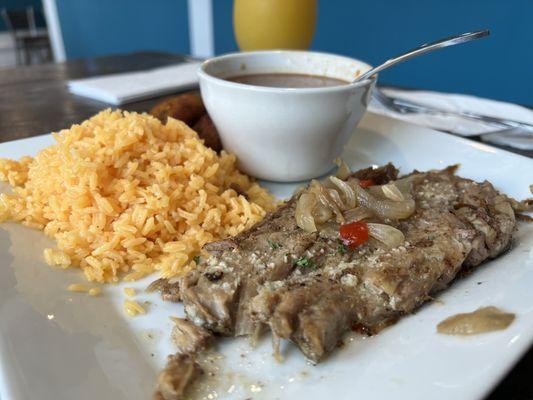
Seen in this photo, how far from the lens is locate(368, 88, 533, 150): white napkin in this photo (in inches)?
105

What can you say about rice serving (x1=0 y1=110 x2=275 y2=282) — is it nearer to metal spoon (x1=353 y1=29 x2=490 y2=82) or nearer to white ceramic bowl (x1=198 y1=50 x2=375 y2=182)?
white ceramic bowl (x1=198 y1=50 x2=375 y2=182)

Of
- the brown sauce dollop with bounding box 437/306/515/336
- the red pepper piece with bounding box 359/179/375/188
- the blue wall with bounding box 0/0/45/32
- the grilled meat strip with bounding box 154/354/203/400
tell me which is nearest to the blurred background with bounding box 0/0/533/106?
the red pepper piece with bounding box 359/179/375/188

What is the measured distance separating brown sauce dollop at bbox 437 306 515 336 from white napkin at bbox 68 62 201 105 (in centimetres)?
282

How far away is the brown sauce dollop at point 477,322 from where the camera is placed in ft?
3.77

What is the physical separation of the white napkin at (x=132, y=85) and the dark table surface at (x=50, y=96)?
0.19 feet

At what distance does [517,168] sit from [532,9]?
3.59m

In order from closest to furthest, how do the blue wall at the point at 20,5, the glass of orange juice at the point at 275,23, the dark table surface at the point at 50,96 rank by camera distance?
1. the dark table surface at the point at 50,96
2. the glass of orange juice at the point at 275,23
3. the blue wall at the point at 20,5

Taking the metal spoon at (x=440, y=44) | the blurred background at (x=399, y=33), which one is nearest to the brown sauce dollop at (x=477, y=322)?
the metal spoon at (x=440, y=44)

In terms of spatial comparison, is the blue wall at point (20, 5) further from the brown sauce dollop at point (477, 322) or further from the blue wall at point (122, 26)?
the brown sauce dollop at point (477, 322)

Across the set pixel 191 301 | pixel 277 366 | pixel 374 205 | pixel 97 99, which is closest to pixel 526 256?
pixel 374 205

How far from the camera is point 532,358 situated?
1.27m

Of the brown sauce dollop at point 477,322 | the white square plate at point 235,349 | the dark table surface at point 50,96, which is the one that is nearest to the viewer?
the white square plate at point 235,349

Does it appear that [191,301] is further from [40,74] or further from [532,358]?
[40,74]

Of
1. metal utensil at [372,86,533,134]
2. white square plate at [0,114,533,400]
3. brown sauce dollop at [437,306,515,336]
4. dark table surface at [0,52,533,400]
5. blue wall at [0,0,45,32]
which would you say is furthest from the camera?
blue wall at [0,0,45,32]
